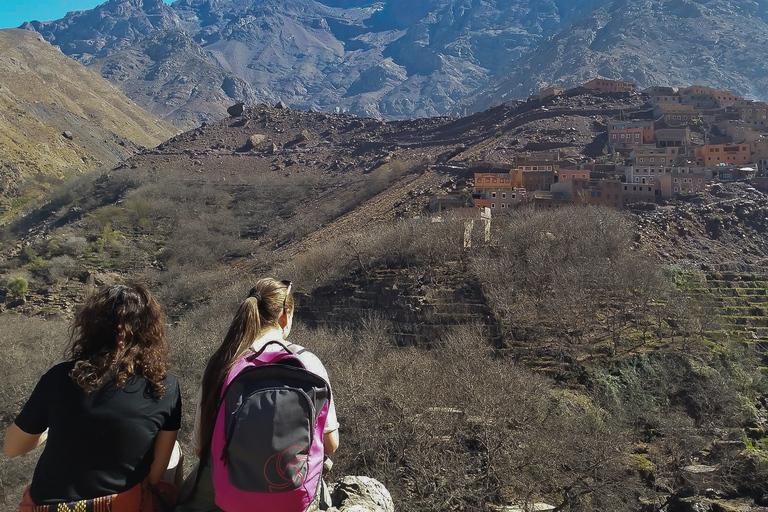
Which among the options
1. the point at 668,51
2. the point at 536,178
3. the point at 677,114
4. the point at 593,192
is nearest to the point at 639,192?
the point at 593,192

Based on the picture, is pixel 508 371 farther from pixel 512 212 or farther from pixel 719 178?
pixel 719 178

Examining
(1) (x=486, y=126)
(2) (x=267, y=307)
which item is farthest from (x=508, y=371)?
(1) (x=486, y=126)

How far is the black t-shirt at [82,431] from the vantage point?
11.5 feet

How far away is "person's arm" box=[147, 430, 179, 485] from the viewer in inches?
146

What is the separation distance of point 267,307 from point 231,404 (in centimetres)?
66

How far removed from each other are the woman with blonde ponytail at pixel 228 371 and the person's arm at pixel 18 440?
81 cm

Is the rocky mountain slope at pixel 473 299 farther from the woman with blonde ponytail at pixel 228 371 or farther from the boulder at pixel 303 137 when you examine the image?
the boulder at pixel 303 137

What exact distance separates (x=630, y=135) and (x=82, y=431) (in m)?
62.0

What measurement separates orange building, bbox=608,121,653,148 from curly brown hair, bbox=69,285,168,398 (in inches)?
2373

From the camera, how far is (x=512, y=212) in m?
40.5

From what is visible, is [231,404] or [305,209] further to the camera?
[305,209]

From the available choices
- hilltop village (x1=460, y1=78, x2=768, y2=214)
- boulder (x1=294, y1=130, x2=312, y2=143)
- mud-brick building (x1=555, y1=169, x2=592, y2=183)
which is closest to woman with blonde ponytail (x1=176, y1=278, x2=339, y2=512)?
hilltop village (x1=460, y1=78, x2=768, y2=214)


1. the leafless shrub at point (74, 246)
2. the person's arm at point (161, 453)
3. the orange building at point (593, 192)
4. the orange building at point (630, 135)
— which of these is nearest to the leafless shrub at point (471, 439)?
the person's arm at point (161, 453)

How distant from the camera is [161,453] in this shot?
3717mm
